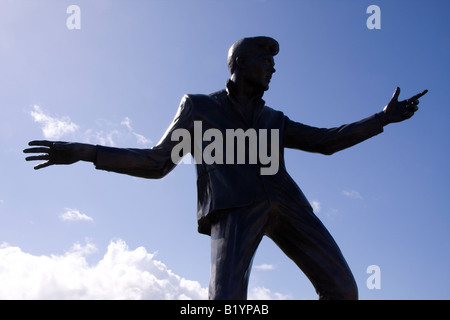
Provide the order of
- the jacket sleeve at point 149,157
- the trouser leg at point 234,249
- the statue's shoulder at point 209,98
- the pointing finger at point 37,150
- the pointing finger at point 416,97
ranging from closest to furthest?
the trouser leg at point 234,249
the pointing finger at point 37,150
the jacket sleeve at point 149,157
the statue's shoulder at point 209,98
the pointing finger at point 416,97

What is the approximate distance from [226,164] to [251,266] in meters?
1.07

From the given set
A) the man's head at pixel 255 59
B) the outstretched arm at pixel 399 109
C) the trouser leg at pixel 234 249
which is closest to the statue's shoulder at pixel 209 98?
the man's head at pixel 255 59

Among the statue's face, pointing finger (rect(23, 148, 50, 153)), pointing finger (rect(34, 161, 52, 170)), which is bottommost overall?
pointing finger (rect(34, 161, 52, 170))

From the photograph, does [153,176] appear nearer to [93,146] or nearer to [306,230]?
[93,146]

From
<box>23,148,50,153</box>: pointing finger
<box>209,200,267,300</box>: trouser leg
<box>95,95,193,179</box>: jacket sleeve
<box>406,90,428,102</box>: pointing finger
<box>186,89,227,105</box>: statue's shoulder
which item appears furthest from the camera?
<box>406,90,428,102</box>: pointing finger

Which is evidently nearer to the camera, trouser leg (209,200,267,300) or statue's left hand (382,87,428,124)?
trouser leg (209,200,267,300)

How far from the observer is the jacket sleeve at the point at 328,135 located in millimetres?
6602

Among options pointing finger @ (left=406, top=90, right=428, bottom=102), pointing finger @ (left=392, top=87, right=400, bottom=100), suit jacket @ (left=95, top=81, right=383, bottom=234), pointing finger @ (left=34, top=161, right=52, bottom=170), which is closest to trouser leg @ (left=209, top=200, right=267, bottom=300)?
suit jacket @ (left=95, top=81, right=383, bottom=234)

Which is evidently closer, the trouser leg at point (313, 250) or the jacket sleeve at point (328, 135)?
the trouser leg at point (313, 250)

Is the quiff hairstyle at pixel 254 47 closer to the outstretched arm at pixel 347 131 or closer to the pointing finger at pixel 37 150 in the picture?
the outstretched arm at pixel 347 131

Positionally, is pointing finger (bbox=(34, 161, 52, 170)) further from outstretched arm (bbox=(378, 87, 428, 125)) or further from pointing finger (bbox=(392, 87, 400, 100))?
pointing finger (bbox=(392, 87, 400, 100))

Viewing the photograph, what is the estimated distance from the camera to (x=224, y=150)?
6207mm

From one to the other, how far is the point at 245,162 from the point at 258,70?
3.55 feet

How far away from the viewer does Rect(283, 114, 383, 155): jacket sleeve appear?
660 cm
